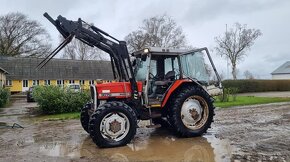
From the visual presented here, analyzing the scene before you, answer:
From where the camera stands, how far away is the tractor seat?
31.0ft

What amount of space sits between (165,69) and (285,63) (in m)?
82.4

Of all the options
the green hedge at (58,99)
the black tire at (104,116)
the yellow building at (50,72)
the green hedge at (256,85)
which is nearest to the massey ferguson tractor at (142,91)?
the black tire at (104,116)

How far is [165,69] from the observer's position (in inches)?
385

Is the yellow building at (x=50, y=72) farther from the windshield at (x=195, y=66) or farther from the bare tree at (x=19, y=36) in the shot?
the windshield at (x=195, y=66)

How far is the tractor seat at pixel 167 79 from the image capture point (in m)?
9.46

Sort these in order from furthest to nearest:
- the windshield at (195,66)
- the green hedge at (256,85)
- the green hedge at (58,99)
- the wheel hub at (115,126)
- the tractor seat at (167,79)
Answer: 1. the green hedge at (256,85)
2. the green hedge at (58,99)
3. the windshield at (195,66)
4. the tractor seat at (167,79)
5. the wheel hub at (115,126)

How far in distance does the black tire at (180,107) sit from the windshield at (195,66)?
1.30 feet

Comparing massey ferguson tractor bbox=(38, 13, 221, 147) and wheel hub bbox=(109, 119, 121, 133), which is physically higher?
massey ferguson tractor bbox=(38, 13, 221, 147)

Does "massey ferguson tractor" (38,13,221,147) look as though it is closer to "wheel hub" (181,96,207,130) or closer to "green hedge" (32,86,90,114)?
"wheel hub" (181,96,207,130)

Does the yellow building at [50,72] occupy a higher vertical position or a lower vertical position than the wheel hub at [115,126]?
higher

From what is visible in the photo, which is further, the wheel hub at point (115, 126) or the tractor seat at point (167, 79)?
the tractor seat at point (167, 79)

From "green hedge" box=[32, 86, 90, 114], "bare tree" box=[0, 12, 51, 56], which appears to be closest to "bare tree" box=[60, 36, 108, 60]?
"bare tree" box=[0, 12, 51, 56]

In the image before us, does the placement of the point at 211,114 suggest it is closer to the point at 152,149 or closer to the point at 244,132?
the point at 244,132

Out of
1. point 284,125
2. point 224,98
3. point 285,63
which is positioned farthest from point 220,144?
point 285,63
